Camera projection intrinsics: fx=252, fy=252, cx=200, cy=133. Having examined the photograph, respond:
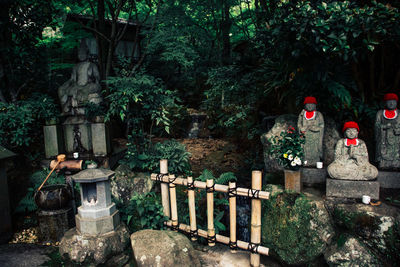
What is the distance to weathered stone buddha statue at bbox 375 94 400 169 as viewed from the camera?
4914 mm

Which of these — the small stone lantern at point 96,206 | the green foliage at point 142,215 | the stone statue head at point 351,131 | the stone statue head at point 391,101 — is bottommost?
the green foliage at point 142,215

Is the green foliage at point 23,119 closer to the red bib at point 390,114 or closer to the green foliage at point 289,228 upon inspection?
the green foliage at point 289,228

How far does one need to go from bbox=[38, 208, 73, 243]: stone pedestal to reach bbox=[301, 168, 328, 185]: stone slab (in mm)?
5106

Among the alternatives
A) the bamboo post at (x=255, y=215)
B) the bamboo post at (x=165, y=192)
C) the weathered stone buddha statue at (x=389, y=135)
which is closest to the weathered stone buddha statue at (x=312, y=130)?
the weathered stone buddha statue at (x=389, y=135)

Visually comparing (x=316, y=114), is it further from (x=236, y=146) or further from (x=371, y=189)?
(x=236, y=146)

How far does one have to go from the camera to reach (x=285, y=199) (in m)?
4.95

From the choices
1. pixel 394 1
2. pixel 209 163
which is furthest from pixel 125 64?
pixel 394 1

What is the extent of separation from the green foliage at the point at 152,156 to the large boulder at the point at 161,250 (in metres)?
2.38

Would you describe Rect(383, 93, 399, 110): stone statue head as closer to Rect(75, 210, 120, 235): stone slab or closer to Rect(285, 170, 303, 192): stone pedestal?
Rect(285, 170, 303, 192): stone pedestal

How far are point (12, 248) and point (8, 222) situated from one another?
674 millimetres

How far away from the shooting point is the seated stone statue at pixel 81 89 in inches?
288

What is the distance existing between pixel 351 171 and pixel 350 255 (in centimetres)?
140

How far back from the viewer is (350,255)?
165 inches

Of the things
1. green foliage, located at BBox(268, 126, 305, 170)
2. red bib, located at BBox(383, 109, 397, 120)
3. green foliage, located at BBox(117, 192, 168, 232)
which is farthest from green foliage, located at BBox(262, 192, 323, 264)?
red bib, located at BBox(383, 109, 397, 120)
